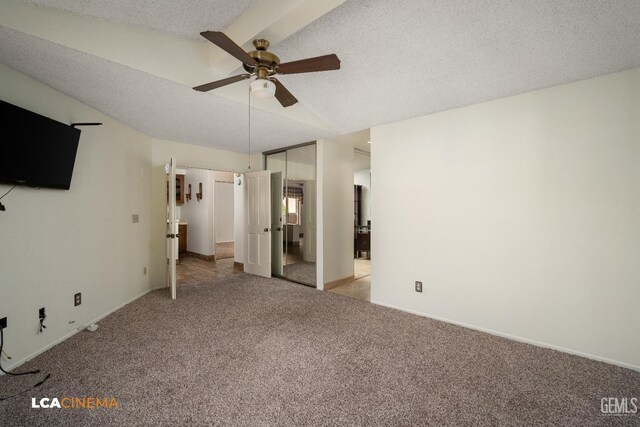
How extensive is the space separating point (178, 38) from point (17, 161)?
1.64 meters

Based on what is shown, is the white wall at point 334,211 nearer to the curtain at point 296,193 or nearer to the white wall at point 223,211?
the curtain at point 296,193

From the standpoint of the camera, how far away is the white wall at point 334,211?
451 cm

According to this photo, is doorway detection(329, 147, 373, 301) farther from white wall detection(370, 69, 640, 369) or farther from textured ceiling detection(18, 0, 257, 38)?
textured ceiling detection(18, 0, 257, 38)

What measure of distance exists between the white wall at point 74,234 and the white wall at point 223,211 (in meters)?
3.21

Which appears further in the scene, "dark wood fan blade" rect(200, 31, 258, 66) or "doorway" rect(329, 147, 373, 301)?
"doorway" rect(329, 147, 373, 301)

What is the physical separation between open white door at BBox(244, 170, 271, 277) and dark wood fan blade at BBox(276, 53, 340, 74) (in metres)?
3.19

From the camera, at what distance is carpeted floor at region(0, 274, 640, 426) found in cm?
168

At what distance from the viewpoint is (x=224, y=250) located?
7266 millimetres


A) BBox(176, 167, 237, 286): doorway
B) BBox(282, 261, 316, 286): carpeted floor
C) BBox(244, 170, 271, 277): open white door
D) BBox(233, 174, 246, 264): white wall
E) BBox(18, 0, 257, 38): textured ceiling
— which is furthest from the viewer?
BBox(176, 167, 237, 286): doorway

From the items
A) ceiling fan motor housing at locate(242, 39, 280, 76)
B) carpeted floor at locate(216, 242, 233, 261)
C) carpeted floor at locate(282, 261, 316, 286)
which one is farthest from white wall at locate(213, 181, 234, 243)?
ceiling fan motor housing at locate(242, 39, 280, 76)

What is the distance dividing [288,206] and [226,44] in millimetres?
4359

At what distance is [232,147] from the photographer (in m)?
4.96

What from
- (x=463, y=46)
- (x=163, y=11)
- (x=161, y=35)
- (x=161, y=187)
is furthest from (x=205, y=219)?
(x=463, y=46)

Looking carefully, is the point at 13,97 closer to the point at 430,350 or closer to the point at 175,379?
the point at 175,379
